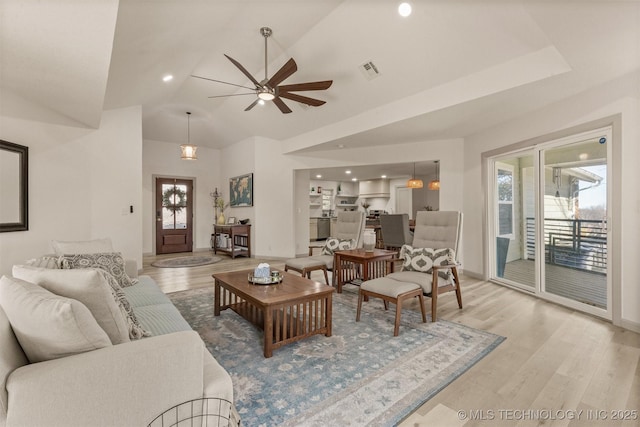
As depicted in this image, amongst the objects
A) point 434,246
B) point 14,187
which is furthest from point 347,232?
point 14,187

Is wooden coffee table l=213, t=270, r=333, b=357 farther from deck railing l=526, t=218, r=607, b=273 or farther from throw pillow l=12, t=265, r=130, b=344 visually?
deck railing l=526, t=218, r=607, b=273

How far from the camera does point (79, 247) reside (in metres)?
2.82

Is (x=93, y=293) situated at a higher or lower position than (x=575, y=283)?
higher

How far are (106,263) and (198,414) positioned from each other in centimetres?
212

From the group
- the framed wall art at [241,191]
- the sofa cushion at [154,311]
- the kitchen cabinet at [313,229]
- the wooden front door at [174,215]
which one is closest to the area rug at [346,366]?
the sofa cushion at [154,311]

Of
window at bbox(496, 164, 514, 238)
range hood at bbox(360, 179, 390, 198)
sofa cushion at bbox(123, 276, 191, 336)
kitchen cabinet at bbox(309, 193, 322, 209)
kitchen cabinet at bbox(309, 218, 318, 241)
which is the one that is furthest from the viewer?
kitchen cabinet at bbox(309, 193, 322, 209)

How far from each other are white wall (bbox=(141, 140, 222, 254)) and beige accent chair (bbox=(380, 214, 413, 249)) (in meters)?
4.24

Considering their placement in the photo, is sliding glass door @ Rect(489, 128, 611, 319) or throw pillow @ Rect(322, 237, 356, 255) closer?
sliding glass door @ Rect(489, 128, 611, 319)

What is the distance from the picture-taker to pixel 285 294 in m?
2.41

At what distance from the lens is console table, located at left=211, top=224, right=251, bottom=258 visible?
22.1 ft

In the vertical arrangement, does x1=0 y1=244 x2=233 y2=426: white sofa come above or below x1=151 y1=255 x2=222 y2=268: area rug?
above

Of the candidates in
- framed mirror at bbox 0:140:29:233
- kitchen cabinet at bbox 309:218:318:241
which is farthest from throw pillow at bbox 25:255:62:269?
kitchen cabinet at bbox 309:218:318:241

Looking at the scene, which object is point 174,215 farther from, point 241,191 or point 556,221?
point 556,221

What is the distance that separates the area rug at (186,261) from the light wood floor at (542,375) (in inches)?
188
